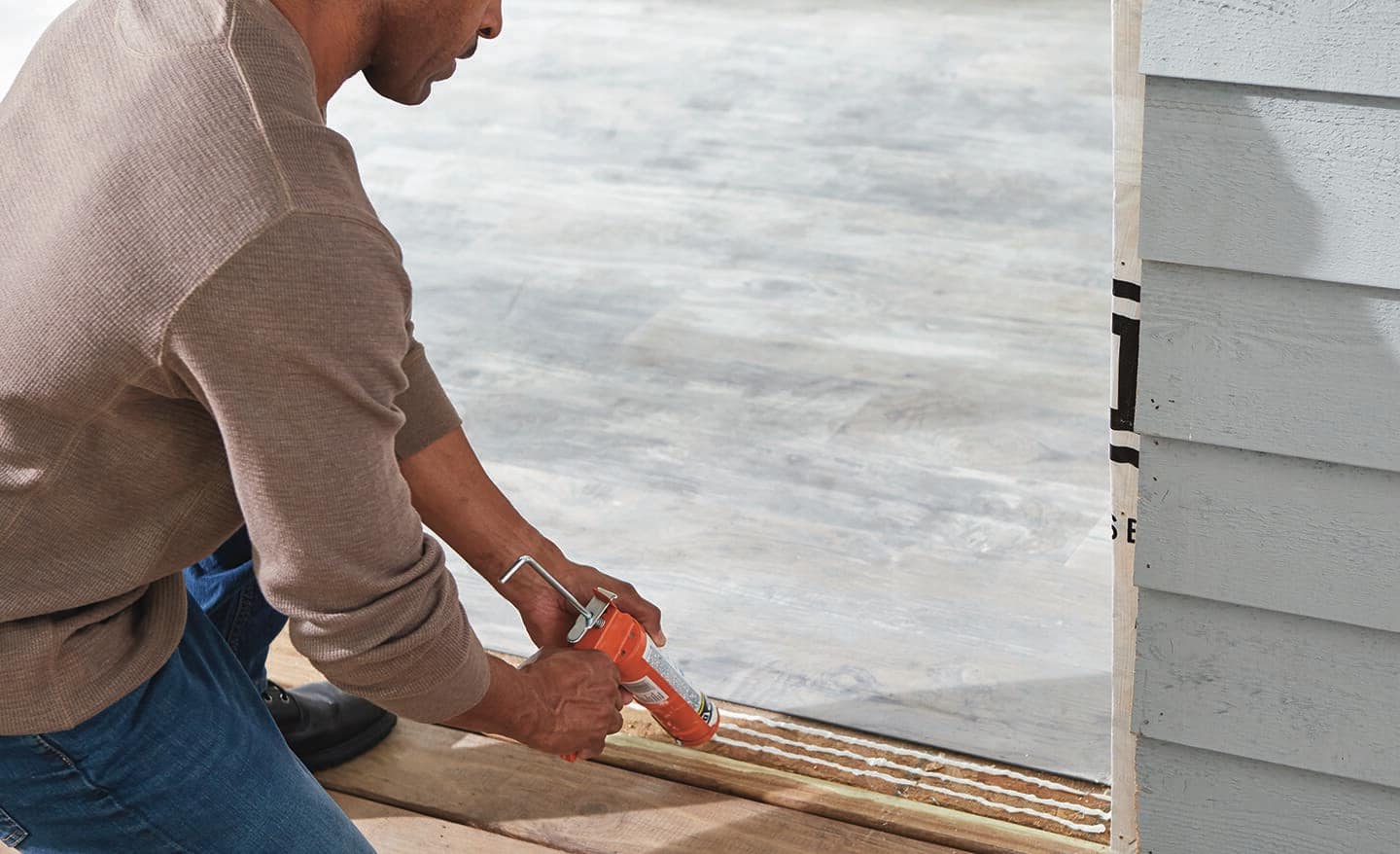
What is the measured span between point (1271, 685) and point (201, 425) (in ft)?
3.07

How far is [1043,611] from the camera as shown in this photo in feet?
7.20

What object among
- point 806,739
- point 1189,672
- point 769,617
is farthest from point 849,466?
point 1189,672

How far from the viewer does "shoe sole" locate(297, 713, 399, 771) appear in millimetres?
1926

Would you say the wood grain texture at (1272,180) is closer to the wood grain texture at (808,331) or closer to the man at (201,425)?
the man at (201,425)

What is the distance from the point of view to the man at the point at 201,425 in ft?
3.55

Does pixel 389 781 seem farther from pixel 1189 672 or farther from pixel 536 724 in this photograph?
pixel 1189 672

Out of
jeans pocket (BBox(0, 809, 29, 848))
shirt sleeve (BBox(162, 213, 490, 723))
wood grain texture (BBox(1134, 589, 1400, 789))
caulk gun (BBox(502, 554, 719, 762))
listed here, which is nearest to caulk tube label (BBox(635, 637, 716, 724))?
caulk gun (BBox(502, 554, 719, 762))

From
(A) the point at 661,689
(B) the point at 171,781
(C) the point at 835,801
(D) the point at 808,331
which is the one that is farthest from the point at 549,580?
(D) the point at 808,331

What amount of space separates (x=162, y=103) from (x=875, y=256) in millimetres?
2313

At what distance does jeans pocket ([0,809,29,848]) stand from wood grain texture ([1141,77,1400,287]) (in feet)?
3.37

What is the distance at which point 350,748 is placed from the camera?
194cm

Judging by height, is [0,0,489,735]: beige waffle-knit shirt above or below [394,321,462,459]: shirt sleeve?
above

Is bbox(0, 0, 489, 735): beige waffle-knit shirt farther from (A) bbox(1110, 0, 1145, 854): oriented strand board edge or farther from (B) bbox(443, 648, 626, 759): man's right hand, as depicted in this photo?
(A) bbox(1110, 0, 1145, 854): oriented strand board edge

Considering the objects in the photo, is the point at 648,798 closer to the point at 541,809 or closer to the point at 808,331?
the point at 541,809
